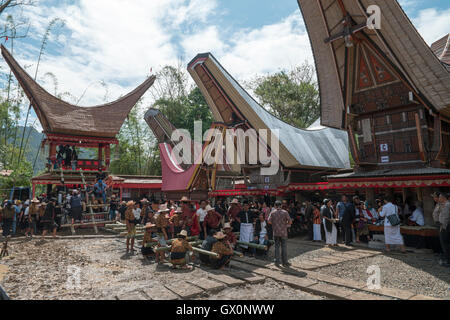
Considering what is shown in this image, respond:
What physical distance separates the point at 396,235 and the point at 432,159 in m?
3.75

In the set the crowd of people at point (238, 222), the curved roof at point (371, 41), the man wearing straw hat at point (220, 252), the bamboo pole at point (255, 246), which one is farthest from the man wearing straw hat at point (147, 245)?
the curved roof at point (371, 41)

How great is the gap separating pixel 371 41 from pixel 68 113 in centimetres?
1809

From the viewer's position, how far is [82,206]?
14.6 m

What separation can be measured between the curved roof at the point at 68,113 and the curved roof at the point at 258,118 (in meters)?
6.67

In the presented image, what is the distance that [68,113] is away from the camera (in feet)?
61.3

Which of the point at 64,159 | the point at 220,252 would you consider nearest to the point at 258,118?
the point at 220,252

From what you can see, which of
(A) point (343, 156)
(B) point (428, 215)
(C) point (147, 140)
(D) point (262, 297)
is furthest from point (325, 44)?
(C) point (147, 140)

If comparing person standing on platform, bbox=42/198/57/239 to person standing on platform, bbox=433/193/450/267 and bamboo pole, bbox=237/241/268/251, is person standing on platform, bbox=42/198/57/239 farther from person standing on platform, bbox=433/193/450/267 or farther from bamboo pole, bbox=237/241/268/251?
person standing on platform, bbox=433/193/450/267

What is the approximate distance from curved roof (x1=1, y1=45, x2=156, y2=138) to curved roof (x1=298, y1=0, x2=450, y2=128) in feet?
47.0

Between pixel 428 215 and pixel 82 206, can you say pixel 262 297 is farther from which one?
pixel 82 206

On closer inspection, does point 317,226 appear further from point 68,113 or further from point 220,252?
Answer: point 68,113

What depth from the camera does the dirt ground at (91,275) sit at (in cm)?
522

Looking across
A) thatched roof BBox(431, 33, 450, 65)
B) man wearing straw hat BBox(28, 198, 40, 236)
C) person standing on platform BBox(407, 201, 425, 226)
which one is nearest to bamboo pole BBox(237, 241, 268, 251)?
person standing on platform BBox(407, 201, 425, 226)

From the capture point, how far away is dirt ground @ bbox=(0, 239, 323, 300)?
5.22m
